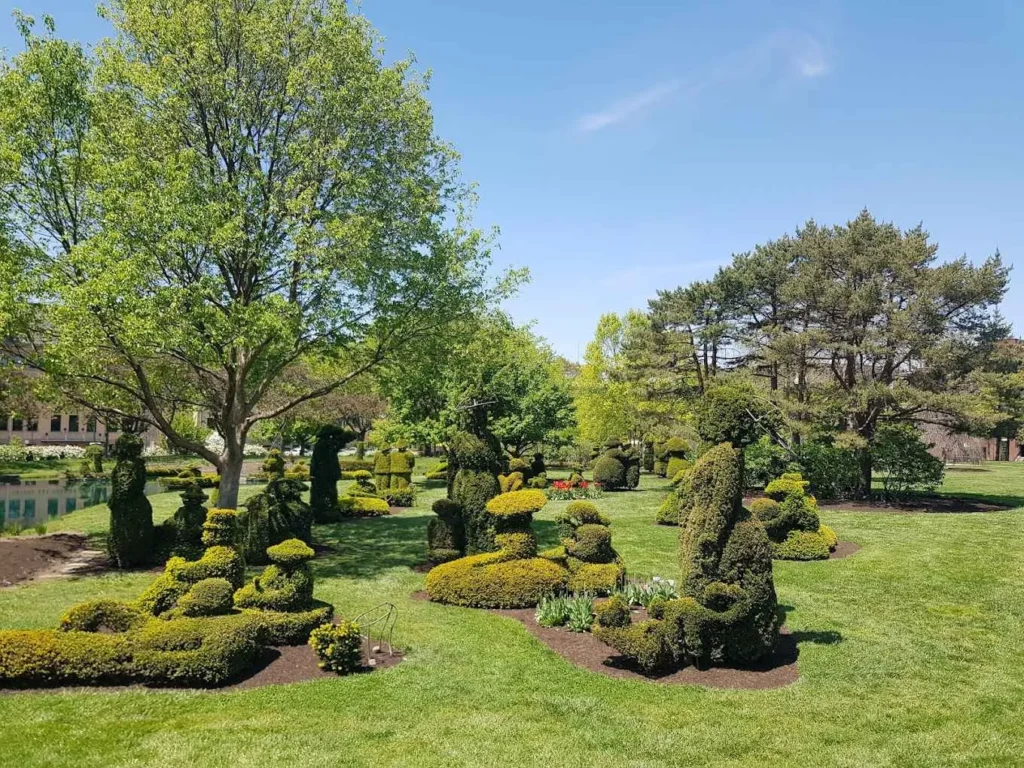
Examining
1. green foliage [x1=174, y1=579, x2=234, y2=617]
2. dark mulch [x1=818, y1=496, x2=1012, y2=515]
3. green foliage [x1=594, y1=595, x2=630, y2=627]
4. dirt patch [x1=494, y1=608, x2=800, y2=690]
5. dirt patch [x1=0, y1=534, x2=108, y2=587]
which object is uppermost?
green foliage [x1=174, y1=579, x2=234, y2=617]

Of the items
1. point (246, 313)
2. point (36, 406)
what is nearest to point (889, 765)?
point (246, 313)

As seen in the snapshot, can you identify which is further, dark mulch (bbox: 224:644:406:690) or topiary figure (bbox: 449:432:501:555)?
topiary figure (bbox: 449:432:501:555)

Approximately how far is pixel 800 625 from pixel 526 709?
5.47 metres

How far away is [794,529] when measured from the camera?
16375 mm

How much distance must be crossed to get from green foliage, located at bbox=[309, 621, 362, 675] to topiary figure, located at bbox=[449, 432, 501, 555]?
4.93m

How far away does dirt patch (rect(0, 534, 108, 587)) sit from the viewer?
13602 mm

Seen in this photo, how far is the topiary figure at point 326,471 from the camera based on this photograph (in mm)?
21016

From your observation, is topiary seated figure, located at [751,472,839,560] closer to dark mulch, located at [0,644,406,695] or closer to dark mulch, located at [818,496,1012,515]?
dark mulch, located at [818,496,1012,515]

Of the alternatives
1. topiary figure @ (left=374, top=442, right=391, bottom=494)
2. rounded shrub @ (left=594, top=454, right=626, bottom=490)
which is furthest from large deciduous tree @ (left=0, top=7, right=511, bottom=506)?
rounded shrub @ (left=594, top=454, right=626, bottom=490)

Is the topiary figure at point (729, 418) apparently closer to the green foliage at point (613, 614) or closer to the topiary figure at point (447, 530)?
the green foliage at point (613, 614)

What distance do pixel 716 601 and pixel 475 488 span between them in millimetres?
6191

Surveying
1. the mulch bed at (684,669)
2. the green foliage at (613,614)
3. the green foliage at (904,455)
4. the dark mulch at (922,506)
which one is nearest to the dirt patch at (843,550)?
the mulch bed at (684,669)

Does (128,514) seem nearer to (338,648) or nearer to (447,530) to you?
(447,530)

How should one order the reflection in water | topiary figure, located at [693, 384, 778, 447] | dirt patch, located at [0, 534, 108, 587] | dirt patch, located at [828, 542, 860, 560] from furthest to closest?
the reflection in water → dirt patch, located at [828, 542, 860, 560] → dirt patch, located at [0, 534, 108, 587] → topiary figure, located at [693, 384, 778, 447]
